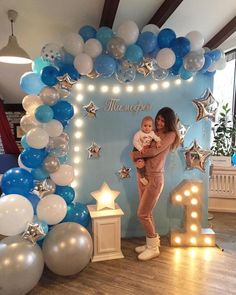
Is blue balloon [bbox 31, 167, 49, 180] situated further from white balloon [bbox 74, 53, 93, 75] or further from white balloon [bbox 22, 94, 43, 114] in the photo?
white balloon [bbox 74, 53, 93, 75]

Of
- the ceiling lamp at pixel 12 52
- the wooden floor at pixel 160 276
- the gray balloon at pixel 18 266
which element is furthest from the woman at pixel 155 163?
the ceiling lamp at pixel 12 52

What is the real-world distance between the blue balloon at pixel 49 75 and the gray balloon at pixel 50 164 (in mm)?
683

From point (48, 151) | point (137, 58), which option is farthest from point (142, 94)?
point (48, 151)

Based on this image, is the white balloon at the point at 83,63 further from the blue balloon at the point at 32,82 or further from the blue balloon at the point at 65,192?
the blue balloon at the point at 65,192

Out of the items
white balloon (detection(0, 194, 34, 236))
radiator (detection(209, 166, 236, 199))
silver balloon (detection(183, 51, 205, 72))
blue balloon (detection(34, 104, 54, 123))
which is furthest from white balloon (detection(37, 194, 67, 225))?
radiator (detection(209, 166, 236, 199))

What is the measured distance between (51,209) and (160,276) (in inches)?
43.7

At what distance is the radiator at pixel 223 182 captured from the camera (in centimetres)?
371

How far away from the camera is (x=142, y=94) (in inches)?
111

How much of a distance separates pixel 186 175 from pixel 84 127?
128 centimetres

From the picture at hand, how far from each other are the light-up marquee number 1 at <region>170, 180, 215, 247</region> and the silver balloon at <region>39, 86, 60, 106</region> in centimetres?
156

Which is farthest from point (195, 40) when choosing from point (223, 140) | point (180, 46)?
point (223, 140)

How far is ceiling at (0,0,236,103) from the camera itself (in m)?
2.32

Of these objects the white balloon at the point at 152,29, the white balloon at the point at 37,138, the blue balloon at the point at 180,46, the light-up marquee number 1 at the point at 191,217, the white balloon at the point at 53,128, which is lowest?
the light-up marquee number 1 at the point at 191,217

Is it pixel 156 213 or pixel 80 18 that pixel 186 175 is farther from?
pixel 80 18
